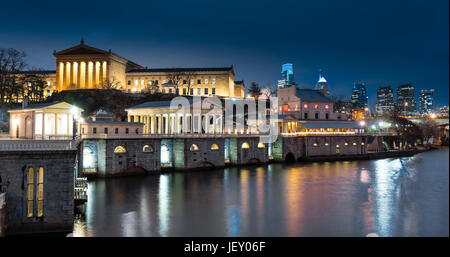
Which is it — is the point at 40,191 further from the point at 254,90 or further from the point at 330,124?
the point at 254,90

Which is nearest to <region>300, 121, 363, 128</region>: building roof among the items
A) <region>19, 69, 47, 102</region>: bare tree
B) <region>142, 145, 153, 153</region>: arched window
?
<region>142, 145, 153, 153</region>: arched window

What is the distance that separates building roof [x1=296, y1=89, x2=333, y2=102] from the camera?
303ft

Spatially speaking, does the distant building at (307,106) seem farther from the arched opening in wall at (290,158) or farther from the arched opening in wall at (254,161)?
the arched opening in wall at (254,161)

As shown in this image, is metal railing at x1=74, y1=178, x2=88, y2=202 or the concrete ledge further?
metal railing at x1=74, y1=178, x2=88, y2=202

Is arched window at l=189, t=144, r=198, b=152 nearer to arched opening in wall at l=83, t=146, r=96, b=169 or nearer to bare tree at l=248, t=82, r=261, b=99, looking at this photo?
arched opening in wall at l=83, t=146, r=96, b=169

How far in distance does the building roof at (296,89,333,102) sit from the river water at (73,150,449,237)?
130ft

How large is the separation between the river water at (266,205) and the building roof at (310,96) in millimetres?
39724

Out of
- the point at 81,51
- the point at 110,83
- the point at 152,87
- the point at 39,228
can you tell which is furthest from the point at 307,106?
the point at 39,228

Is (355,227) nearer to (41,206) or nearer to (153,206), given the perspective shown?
(153,206)

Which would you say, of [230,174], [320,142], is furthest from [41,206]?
[320,142]

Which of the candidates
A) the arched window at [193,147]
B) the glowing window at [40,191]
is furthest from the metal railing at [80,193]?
the arched window at [193,147]

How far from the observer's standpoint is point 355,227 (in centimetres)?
2830

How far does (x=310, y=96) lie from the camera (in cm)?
9425

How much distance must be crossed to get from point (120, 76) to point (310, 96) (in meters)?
58.1
